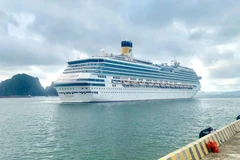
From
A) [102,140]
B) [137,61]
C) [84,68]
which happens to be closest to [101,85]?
[84,68]

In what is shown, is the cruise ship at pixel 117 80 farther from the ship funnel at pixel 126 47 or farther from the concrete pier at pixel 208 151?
the concrete pier at pixel 208 151

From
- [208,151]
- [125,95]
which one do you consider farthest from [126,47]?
[208,151]

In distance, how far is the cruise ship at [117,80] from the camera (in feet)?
199

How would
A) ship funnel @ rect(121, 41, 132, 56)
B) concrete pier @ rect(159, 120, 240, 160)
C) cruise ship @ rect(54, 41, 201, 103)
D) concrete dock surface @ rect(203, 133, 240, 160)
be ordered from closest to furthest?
concrete pier @ rect(159, 120, 240, 160)
concrete dock surface @ rect(203, 133, 240, 160)
cruise ship @ rect(54, 41, 201, 103)
ship funnel @ rect(121, 41, 132, 56)

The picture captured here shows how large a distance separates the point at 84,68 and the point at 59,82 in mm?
7334

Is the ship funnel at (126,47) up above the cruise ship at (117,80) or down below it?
above

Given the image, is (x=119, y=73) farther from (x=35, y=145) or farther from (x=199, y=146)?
(x=199, y=146)

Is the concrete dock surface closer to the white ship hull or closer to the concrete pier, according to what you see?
the concrete pier

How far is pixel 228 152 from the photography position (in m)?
10.1

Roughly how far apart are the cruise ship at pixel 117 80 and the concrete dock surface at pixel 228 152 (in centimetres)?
4865

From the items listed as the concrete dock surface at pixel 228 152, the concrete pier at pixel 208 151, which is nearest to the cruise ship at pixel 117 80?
the concrete pier at pixel 208 151

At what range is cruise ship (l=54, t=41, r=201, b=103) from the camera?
60.7 m

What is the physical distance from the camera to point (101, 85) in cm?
6212

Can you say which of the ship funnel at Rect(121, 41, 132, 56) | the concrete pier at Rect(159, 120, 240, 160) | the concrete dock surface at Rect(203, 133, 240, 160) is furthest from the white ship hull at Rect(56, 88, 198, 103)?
the concrete dock surface at Rect(203, 133, 240, 160)
